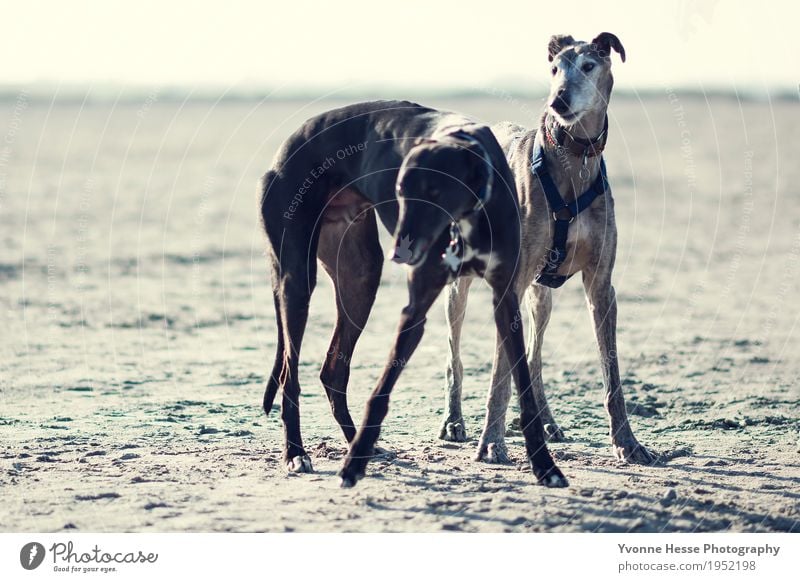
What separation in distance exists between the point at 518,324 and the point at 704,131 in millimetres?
27220

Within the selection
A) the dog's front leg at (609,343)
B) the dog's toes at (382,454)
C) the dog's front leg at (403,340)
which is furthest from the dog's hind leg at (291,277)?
the dog's front leg at (609,343)

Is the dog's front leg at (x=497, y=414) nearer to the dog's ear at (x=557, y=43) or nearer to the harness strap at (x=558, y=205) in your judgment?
the harness strap at (x=558, y=205)

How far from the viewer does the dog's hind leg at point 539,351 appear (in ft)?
27.6

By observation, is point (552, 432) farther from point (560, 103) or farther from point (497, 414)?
point (560, 103)

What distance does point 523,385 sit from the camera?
693 centimetres

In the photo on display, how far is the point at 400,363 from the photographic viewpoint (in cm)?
673

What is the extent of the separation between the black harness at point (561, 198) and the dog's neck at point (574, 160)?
18 mm

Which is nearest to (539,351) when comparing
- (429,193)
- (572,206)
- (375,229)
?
(572,206)

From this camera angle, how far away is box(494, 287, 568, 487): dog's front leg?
690cm

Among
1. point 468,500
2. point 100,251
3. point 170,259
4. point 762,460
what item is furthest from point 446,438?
point 100,251

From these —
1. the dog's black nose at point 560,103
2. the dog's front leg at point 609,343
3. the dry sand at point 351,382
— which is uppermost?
the dog's black nose at point 560,103

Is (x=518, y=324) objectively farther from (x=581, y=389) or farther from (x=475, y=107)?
(x=475, y=107)
